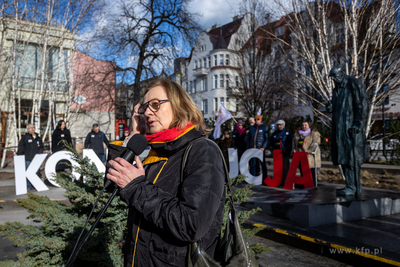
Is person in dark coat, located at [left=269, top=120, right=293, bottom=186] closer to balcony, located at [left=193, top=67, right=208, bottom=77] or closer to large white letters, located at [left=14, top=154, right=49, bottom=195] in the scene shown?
large white letters, located at [left=14, top=154, right=49, bottom=195]

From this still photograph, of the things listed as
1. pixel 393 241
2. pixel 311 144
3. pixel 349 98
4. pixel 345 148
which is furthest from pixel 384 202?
pixel 311 144

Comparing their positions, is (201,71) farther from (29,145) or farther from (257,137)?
(29,145)

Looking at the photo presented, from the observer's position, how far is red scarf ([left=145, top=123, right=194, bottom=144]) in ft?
5.26

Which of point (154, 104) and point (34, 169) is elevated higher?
point (154, 104)

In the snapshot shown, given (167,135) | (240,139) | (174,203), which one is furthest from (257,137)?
(174,203)

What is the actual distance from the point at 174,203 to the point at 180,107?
0.64 meters

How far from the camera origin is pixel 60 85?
18.9m

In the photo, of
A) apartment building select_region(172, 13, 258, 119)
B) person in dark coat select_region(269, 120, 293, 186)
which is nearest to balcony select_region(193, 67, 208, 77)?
apartment building select_region(172, 13, 258, 119)

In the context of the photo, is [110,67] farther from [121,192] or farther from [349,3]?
[121,192]

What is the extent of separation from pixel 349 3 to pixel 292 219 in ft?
22.8

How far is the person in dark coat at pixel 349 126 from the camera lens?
5629 mm

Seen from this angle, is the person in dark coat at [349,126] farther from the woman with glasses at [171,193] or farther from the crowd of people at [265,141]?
the woman with glasses at [171,193]

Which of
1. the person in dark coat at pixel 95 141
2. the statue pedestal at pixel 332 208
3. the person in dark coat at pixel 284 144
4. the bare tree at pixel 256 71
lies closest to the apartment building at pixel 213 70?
the bare tree at pixel 256 71

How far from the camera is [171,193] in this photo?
1498mm
